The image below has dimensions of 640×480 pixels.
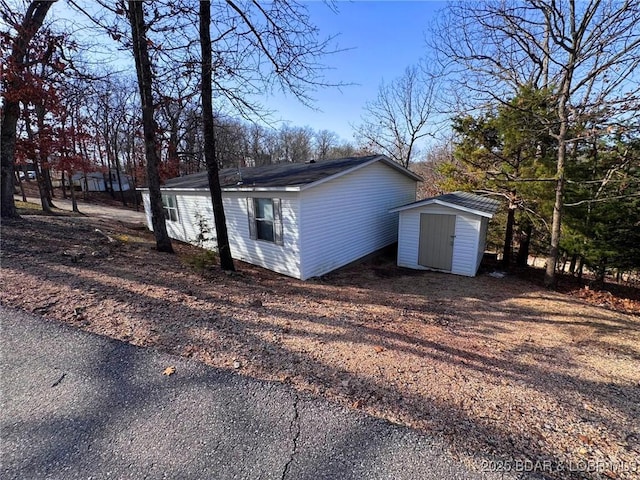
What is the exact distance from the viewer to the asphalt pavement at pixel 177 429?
1872 mm

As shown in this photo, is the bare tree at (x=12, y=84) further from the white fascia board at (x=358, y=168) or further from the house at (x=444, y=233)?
the house at (x=444, y=233)

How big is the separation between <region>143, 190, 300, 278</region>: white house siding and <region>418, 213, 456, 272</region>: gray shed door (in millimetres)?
4353

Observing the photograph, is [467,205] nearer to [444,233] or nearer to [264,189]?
[444,233]

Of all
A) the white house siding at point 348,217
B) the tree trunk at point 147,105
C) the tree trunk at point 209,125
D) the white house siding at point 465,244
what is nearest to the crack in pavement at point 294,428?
the tree trunk at point 209,125

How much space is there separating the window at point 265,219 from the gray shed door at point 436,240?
15.5 ft

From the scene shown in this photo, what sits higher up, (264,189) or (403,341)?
(264,189)

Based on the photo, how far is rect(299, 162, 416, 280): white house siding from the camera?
7.86m

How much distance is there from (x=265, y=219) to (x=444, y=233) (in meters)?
5.54

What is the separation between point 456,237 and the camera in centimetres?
868

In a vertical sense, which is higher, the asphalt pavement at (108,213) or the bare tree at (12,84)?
the bare tree at (12,84)

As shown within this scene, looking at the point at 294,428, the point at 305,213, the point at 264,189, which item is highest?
the point at 264,189

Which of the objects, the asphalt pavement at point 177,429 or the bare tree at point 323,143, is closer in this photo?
the asphalt pavement at point 177,429

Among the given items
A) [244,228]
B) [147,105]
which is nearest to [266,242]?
[244,228]

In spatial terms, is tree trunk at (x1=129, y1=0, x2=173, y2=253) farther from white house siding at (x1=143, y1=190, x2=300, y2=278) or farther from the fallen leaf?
the fallen leaf
